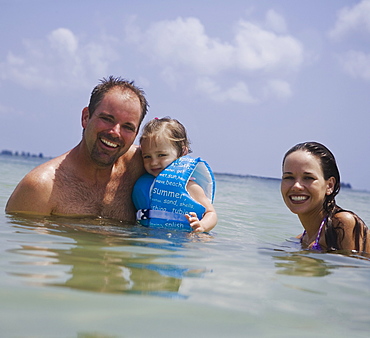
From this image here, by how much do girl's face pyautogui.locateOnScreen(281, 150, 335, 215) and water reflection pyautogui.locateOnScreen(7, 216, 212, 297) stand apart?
2.93 ft

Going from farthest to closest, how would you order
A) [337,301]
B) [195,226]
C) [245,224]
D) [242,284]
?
[245,224] < [195,226] < [242,284] < [337,301]

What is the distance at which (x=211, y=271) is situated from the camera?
103 inches

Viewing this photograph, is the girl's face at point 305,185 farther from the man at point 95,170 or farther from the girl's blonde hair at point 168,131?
the man at point 95,170

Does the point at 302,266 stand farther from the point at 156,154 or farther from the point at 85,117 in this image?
the point at 85,117

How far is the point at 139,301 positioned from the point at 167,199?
3128 millimetres

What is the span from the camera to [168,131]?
511cm

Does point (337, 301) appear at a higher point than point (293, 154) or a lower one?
lower

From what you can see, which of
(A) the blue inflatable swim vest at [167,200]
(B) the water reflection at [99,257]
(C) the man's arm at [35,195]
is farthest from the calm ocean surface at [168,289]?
(A) the blue inflatable swim vest at [167,200]

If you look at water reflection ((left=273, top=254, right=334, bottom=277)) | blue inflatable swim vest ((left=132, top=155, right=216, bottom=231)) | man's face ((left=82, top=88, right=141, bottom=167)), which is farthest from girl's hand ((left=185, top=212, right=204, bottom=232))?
water reflection ((left=273, top=254, right=334, bottom=277))

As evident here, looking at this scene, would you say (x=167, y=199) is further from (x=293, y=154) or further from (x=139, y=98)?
(x=293, y=154)

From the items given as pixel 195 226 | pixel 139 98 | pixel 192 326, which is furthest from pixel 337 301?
pixel 139 98

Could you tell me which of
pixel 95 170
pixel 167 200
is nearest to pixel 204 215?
pixel 167 200

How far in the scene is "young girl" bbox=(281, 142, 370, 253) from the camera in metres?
3.77

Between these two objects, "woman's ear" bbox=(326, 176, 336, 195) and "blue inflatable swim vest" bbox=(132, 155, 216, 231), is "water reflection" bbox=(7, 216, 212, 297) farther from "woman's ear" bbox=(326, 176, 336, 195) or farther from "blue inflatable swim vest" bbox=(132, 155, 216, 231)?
"woman's ear" bbox=(326, 176, 336, 195)
